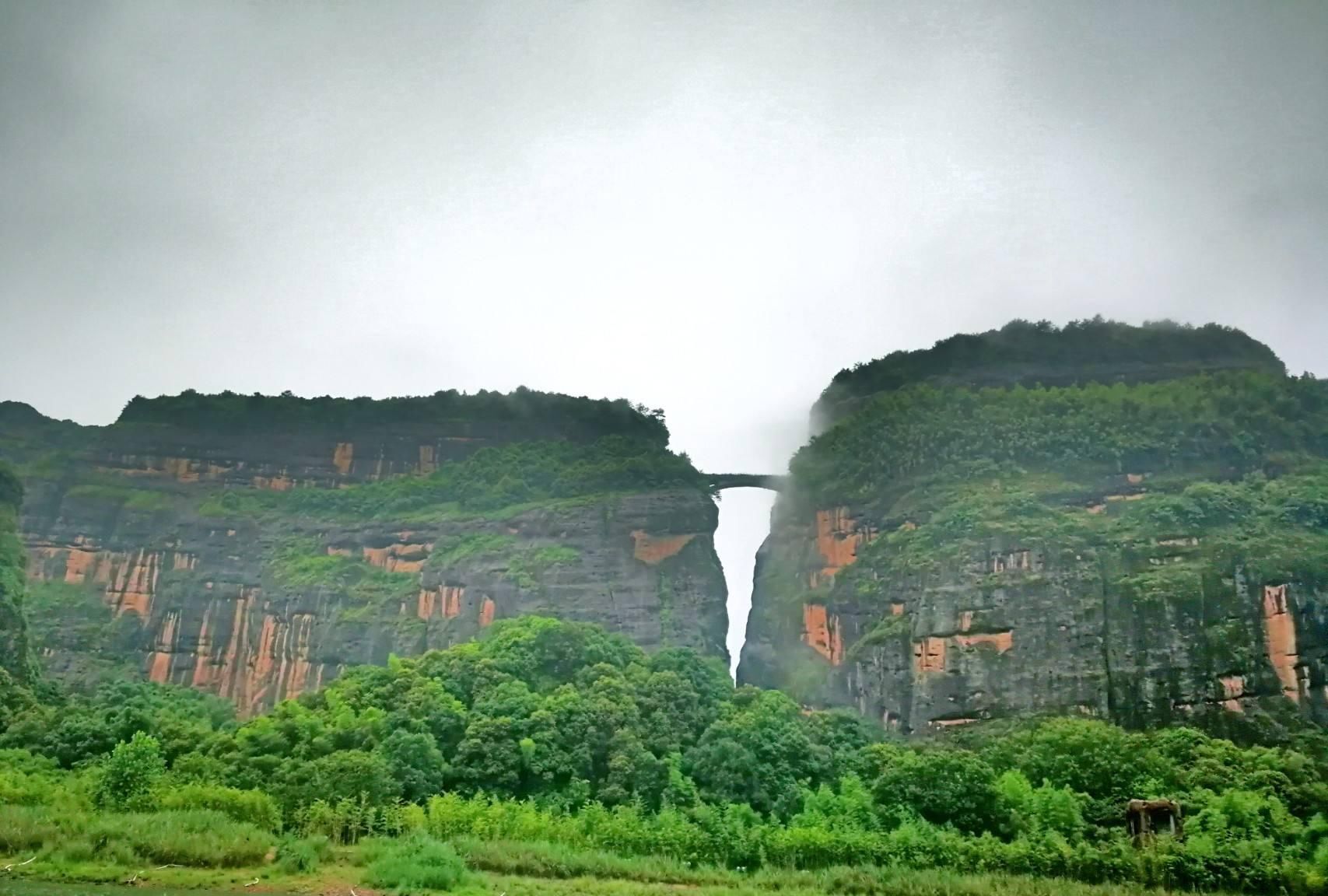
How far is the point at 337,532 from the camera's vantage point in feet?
285

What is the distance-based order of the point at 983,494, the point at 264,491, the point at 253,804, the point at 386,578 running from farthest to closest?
the point at 264,491 < the point at 386,578 < the point at 983,494 < the point at 253,804

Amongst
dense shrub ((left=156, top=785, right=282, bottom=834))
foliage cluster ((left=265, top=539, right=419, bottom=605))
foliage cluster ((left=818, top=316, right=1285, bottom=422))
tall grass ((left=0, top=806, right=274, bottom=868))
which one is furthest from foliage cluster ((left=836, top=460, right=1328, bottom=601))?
tall grass ((left=0, top=806, right=274, bottom=868))

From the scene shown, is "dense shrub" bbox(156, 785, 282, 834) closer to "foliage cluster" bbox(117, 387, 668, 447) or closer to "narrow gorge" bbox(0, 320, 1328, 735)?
"narrow gorge" bbox(0, 320, 1328, 735)

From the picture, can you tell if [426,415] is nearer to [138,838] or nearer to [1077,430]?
[1077,430]

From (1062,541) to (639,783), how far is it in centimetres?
2703

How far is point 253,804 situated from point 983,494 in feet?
142

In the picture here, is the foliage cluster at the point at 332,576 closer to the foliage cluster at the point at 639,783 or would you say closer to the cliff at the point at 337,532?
the cliff at the point at 337,532

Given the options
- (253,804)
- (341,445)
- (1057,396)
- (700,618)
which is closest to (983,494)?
(1057,396)

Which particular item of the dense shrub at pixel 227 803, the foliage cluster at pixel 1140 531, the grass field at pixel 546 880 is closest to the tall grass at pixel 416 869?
the grass field at pixel 546 880

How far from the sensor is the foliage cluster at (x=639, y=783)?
3697 centimetres

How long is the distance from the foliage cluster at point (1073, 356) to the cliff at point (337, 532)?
18315 millimetres

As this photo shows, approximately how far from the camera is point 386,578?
3265 inches

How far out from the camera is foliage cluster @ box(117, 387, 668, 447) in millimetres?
94438

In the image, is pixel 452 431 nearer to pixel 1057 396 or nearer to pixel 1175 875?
pixel 1057 396
